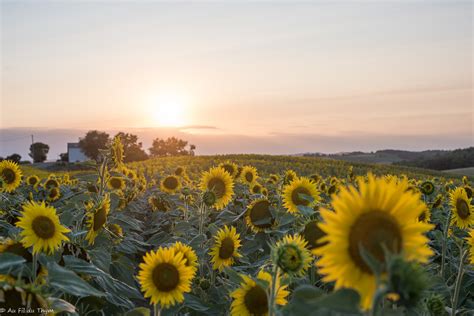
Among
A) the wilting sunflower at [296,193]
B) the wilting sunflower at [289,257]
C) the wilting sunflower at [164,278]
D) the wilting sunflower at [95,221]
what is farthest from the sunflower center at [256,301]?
the wilting sunflower at [296,193]

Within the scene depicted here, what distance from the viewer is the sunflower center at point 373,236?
133 cm

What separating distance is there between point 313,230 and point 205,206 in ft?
7.61

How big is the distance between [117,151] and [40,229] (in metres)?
2.74

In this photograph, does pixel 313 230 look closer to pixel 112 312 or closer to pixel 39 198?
pixel 112 312

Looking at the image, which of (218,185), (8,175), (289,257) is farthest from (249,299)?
(8,175)

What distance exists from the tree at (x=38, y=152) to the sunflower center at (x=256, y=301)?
86299 mm

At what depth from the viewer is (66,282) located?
207cm

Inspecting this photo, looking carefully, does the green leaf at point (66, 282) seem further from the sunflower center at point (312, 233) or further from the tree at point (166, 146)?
the tree at point (166, 146)

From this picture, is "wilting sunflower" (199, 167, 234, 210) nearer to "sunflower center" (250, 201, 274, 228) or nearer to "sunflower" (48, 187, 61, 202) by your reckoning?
"sunflower center" (250, 201, 274, 228)

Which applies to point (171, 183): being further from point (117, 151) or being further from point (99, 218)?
point (99, 218)

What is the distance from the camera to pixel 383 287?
1215mm

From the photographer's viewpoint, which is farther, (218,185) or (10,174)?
(10,174)

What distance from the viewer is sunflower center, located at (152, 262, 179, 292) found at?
2854 mm

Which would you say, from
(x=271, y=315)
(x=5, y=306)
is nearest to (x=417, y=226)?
(x=271, y=315)
